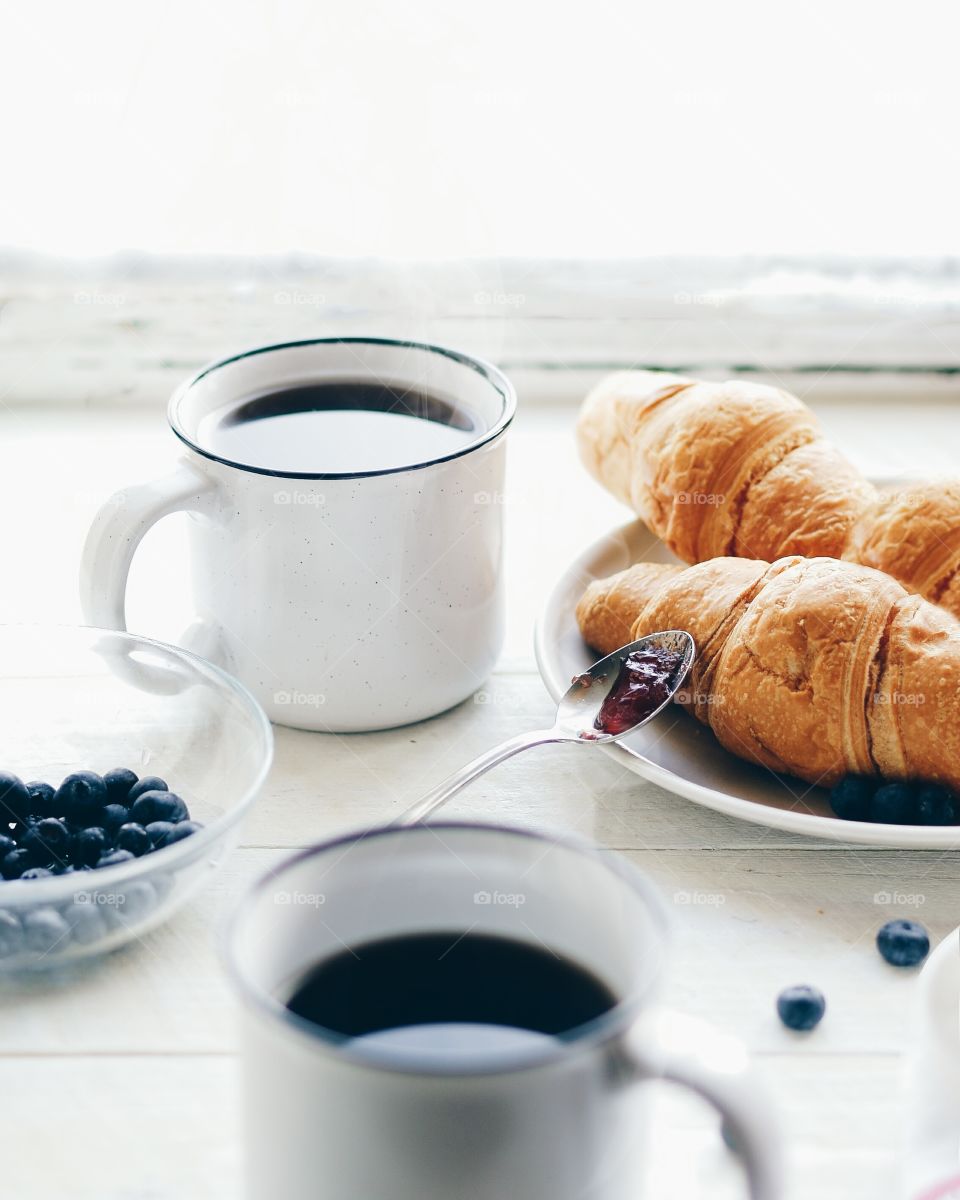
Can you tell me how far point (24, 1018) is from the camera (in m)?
0.66

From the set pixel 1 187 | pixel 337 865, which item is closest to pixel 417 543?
pixel 337 865

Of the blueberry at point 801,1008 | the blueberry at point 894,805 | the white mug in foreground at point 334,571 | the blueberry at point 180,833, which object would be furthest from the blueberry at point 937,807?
the blueberry at point 180,833

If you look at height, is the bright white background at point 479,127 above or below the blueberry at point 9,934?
above

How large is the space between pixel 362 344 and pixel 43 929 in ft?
1.55

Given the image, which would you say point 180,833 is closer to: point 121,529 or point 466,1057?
point 121,529

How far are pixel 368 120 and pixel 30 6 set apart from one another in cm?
33

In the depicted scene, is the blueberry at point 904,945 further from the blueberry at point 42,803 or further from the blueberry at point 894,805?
the blueberry at point 42,803

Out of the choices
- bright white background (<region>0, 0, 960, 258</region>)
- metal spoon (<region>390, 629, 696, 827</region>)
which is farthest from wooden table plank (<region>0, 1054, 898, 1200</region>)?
bright white background (<region>0, 0, 960, 258</region>)

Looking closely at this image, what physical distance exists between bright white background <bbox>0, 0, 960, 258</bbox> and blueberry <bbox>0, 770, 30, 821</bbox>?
2.59 feet

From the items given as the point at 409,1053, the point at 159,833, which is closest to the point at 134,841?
the point at 159,833

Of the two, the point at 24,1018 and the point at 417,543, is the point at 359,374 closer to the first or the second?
the point at 417,543

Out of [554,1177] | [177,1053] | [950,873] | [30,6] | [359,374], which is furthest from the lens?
[30,6]

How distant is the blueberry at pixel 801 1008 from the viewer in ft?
2.15

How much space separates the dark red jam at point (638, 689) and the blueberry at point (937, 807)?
16 cm
